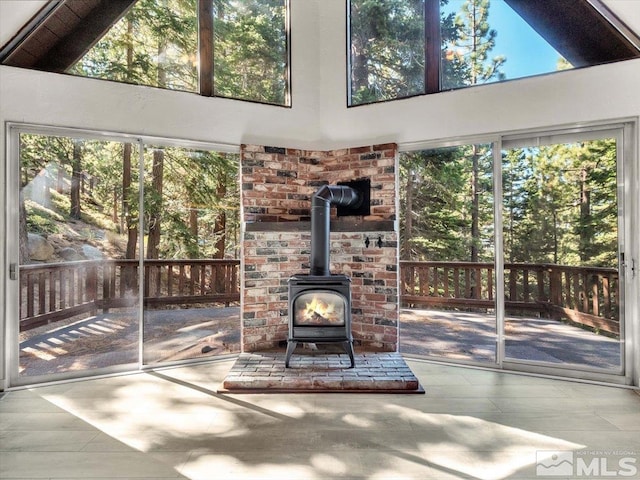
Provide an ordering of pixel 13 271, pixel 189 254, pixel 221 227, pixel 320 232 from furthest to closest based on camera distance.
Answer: pixel 221 227, pixel 189 254, pixel 320 232, pixel 13 271

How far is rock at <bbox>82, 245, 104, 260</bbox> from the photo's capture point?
3.67 m

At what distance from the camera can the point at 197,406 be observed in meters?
3.01

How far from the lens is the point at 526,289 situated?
3799 mm

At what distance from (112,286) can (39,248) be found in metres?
0.68

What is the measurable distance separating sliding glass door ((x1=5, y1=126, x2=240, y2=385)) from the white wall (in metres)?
0.20

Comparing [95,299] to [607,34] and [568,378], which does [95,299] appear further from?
[607,34]

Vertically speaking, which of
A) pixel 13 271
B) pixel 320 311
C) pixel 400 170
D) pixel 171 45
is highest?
pixel 171 45

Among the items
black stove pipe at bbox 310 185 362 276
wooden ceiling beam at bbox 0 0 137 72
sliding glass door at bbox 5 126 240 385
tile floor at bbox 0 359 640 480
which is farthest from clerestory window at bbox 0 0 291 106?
tile floor at bbox 0 359 640 480

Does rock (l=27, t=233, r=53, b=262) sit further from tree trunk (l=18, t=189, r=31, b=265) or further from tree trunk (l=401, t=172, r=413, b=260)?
tree trunk (l=401, t=172, r=413, b=260)

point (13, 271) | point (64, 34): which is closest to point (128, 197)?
point (13, 271)

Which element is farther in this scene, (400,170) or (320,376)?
(400,170)

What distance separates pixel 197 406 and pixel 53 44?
3.33 meters

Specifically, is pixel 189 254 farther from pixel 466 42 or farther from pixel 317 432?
pixel 466 42

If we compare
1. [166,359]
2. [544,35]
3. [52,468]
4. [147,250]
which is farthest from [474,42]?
[52,468]
